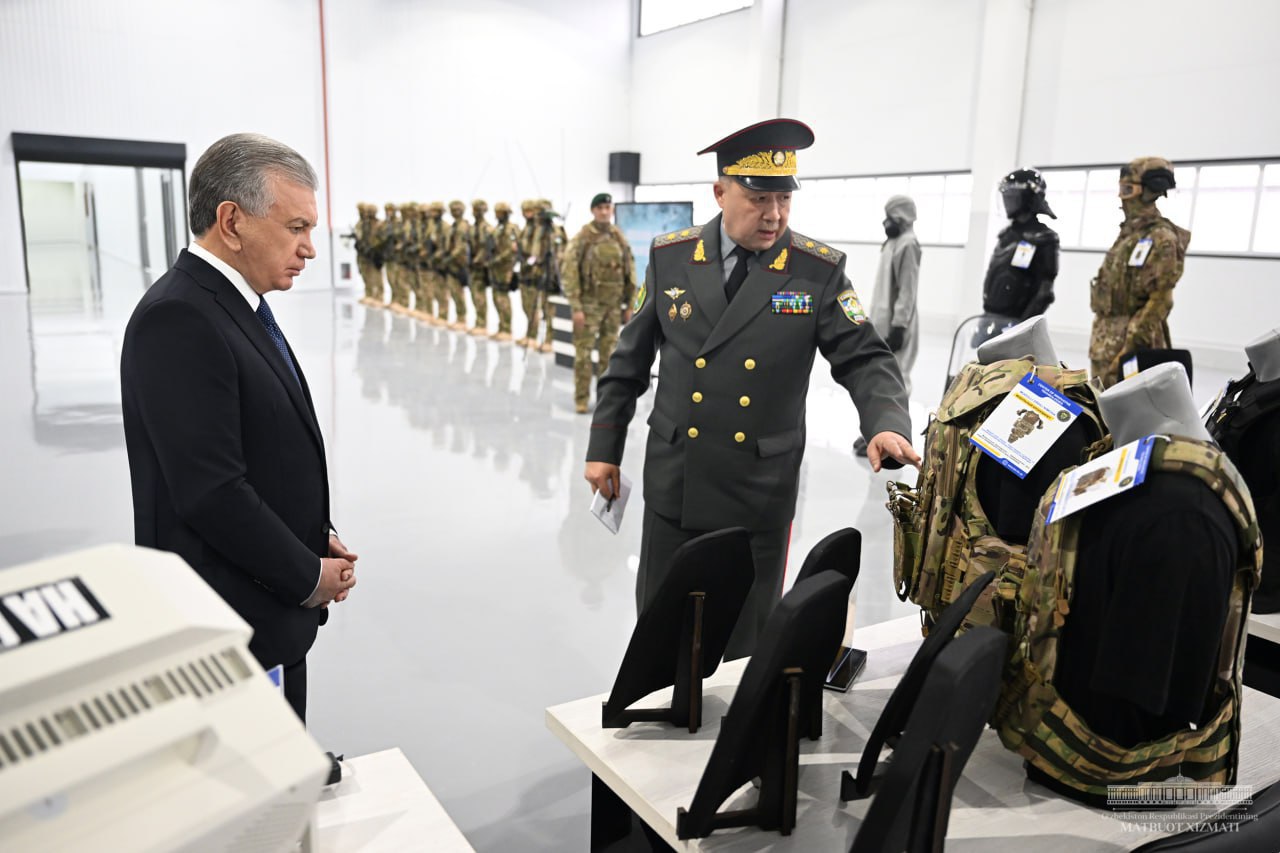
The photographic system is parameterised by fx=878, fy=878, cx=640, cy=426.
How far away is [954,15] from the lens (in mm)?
12812

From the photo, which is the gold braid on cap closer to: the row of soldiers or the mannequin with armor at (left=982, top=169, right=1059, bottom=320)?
the mannequin with armor at (left=982, top=169, right=1059, bottom=320)

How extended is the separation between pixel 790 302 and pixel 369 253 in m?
14.1

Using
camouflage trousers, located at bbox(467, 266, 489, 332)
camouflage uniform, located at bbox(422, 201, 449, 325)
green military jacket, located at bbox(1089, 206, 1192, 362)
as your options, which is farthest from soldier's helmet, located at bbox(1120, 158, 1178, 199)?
camouflage uniform, located at bbox(422, 201, 449, 325)

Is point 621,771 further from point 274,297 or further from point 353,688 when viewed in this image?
point 274,297

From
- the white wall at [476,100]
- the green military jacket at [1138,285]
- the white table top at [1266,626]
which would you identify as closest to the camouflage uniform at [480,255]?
the green military jacket at [1138,285]

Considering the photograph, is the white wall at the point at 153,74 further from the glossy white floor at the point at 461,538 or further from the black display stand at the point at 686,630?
the black display stand at the point at 686,630

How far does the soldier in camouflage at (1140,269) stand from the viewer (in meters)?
5.02

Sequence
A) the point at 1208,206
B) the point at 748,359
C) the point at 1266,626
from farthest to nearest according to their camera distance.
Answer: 1. the point at 1208,206
2. the point at 748,359
3. the point at 1266,626

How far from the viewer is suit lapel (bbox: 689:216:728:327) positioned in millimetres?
2176

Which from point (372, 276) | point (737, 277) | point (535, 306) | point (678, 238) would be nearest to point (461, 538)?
point (678, 238)

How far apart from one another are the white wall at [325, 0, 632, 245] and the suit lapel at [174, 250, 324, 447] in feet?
56.8

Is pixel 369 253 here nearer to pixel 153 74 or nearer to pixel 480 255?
pixel 480 255

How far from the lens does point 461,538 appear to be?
14.3 ft

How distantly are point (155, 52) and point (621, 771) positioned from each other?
18048 mm
